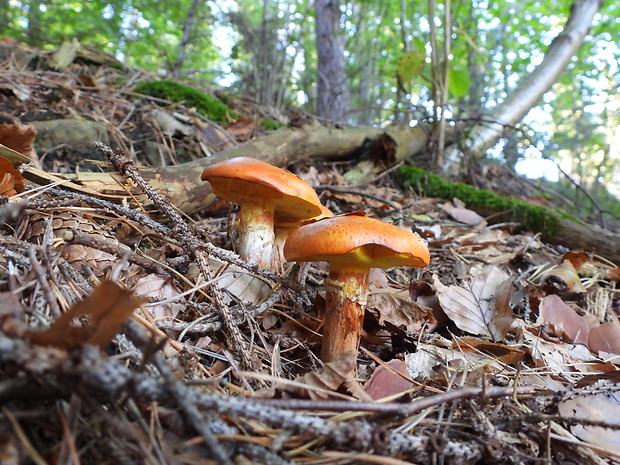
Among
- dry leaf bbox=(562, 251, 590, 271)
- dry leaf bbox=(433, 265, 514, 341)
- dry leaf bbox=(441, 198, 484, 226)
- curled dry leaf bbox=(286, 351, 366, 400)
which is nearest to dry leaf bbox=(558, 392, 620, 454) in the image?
dry leaf bbox=(433, 265, 514, 341)

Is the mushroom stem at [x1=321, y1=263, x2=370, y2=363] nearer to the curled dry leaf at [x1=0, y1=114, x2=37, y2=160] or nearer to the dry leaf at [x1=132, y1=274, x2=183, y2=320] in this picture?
the dry leaf at [x1=132, y1=274, x2=183, y2=320]

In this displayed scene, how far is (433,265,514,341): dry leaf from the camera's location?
1.92m

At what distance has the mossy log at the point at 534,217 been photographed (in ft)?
11.7

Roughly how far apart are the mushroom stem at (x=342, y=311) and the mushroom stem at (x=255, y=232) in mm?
637

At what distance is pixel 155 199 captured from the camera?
1.87 metres

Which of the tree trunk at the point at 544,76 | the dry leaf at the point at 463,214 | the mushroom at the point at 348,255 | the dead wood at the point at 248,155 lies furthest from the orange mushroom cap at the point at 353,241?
the tree trunk at the point at 544,76

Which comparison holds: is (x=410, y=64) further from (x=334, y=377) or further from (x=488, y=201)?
(x=334, y=377)

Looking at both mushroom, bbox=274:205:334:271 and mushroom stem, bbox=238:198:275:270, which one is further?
mushroom, bbox=274:205:334:271

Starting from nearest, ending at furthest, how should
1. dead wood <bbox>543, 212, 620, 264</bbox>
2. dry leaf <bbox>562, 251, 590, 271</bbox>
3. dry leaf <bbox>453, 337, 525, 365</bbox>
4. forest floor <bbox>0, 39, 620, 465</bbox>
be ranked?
1. forest floor <bbox>0, 39, 620, 465</bbox>
2. dry leaf <bbox>453, 337, 525, 365</bbox>
3. dry leaf <bbox>562, 251, 590, 271</bbox>
4. dead wood <bbox>543, 212, 620, 264</bbox>

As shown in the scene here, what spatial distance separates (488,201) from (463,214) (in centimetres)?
50

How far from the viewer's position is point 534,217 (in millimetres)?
3979

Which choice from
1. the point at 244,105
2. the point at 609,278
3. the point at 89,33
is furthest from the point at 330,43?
the point at 609,278

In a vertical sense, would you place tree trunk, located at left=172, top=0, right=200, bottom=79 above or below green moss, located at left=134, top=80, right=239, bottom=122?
above

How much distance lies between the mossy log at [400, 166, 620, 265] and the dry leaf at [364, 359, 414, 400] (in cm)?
324
